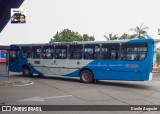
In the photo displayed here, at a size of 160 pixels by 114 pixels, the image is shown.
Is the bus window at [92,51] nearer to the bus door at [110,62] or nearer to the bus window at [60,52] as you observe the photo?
the bus door at [110,62]

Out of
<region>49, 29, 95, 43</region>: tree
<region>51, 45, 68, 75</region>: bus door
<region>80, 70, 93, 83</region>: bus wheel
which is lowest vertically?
<region>80, 70, 93, 83</region>: bus wheel

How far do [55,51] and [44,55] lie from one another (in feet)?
3.95

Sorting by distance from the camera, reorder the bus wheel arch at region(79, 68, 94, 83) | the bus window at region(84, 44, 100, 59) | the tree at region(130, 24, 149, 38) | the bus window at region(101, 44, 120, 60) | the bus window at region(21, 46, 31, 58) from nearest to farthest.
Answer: the bus window at region(101, 44, 120, 60) → the bus window at region(84, 44, 100, 59) → the bus wheel arch at region(79, 68, 94, 83) → the bus window at region(21, 46, 31, 58) → the tree at region(130, 24, 149, 38)

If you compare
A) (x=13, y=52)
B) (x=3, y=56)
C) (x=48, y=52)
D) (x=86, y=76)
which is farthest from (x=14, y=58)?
(x=86, y=76)

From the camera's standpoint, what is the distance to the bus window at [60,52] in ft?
58.9

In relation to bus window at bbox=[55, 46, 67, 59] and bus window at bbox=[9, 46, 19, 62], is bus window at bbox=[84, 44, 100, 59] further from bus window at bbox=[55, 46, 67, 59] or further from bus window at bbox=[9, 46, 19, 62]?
bus window at bbox=[9, 46, 19, 62]

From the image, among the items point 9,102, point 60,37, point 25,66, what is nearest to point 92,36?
point 60,37

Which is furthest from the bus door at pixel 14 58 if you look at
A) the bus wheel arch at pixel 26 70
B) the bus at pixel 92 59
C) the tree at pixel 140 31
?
the tree at pixel 140 31

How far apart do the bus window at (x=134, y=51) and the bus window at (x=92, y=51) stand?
→ 1.76m

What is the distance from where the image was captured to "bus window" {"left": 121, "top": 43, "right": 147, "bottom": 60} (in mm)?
14316

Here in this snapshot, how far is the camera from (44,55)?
19.4 metres

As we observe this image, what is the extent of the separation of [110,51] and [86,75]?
2307 millimetres

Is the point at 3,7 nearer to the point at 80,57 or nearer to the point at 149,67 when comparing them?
the point at 80,57

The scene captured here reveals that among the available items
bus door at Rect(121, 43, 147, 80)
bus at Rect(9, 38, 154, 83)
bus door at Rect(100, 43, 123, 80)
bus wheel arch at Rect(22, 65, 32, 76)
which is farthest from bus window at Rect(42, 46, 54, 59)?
bus door at Rect(121, 43, 147, 80)
